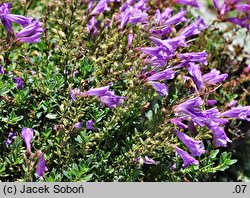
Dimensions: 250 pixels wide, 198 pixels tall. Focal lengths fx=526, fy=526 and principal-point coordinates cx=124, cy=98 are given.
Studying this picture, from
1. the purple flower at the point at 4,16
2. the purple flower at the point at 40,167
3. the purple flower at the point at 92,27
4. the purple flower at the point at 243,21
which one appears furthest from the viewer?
the purple flower at the point at 243,21

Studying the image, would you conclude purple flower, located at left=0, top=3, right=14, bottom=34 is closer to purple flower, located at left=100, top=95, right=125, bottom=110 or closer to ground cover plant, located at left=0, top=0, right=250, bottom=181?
ground cover plant, located at left=0, top=0, right=250, bottom=181

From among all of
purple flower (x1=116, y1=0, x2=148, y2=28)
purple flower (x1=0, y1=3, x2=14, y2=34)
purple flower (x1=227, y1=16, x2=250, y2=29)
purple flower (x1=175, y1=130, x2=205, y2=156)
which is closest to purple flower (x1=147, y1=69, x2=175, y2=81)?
purple flower (x1=175, y1=130, x2=205, y2=156)

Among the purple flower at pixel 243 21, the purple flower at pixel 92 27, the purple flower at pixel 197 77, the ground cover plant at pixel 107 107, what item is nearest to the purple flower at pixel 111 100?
the ground cover plant at pixel 107 107

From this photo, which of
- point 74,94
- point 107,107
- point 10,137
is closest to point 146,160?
point 107,107

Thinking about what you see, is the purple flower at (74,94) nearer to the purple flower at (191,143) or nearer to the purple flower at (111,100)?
the purple flower at (111,100)

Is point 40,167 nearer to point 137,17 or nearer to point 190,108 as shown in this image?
point 190,108

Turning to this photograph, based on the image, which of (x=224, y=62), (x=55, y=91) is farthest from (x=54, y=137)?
(x=224, y=62)

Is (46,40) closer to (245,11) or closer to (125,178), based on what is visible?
(125,178)

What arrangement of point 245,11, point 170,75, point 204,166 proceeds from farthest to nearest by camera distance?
point 245,11
point 204,166
point 170,75
